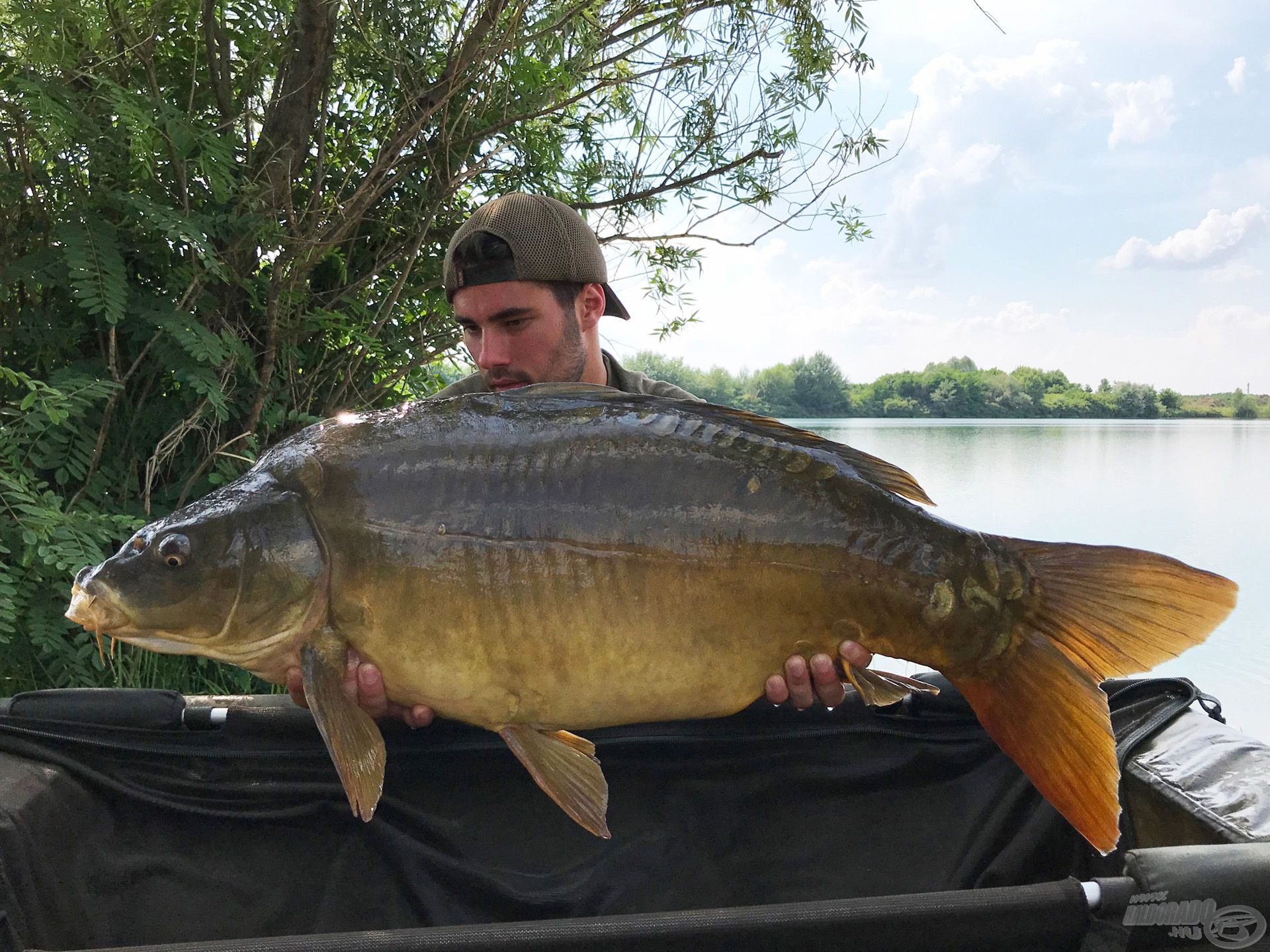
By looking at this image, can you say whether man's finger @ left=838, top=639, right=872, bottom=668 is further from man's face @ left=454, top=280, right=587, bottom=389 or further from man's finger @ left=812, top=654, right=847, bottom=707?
man's face @ left=454, top=280, right=587, bottom=389

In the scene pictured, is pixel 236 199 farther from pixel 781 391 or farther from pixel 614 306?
pixel 781 391

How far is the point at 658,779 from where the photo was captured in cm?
147

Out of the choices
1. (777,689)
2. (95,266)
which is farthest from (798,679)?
(95,266)

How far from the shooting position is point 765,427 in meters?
1.23

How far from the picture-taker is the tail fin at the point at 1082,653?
1.06 metres

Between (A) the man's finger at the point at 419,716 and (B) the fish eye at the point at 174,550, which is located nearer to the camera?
(B) the fish eye at the point at 174,550

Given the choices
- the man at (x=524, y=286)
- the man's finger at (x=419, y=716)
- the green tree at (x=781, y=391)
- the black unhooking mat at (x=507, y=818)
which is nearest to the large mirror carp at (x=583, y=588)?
the man's finger at (x=419, y=716)

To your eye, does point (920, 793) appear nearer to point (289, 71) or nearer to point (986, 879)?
point (986, 879)

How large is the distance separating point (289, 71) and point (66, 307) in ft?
2.90

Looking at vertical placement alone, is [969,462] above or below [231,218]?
below

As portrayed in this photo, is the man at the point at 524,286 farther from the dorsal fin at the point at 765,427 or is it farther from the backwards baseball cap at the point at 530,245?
the dorsal fin at the point at 765,427

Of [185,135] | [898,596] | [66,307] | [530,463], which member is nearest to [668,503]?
[530,463]

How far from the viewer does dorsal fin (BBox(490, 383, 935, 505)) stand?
3.95ft

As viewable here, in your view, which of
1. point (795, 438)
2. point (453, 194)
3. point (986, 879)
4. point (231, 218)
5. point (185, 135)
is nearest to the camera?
point (795, 438)
